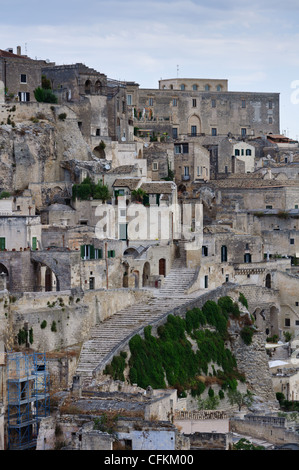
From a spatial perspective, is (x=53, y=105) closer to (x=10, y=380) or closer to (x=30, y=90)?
(x=30, y=90)

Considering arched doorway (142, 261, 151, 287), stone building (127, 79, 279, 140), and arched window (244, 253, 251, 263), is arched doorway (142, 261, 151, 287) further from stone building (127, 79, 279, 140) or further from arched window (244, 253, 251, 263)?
stone building (127, 79, 279, 140)

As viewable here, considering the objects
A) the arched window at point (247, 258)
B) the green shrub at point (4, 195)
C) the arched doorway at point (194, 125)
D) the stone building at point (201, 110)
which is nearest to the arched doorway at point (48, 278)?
the green shrub at point (4, 195)

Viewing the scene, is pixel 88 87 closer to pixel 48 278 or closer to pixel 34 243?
pixel 34 243

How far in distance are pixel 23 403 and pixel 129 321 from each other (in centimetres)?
1353

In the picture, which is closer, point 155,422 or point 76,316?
point 155,422

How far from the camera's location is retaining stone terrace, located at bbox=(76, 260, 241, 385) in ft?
180

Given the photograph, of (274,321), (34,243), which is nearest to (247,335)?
(274,321)

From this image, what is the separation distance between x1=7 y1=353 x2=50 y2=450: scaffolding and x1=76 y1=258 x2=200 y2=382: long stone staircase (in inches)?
205

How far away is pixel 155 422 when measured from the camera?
43.3 m

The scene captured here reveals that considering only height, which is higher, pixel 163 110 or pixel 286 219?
pixel 163 110
